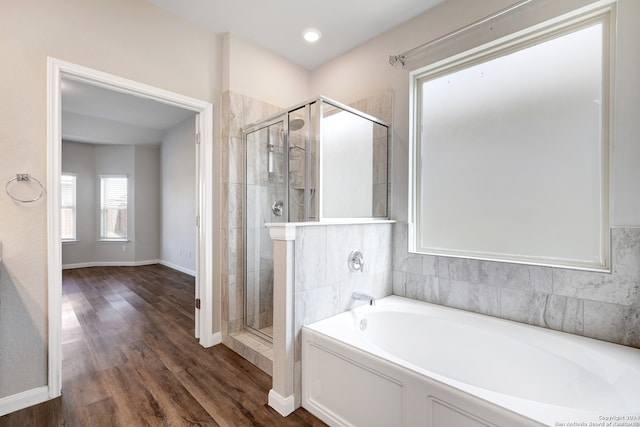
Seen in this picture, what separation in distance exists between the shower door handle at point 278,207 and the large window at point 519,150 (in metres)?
1.15

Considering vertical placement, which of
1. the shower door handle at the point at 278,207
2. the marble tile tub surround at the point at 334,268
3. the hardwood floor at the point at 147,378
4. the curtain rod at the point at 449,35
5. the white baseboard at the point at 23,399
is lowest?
the hardwood floor at the point at 147,378

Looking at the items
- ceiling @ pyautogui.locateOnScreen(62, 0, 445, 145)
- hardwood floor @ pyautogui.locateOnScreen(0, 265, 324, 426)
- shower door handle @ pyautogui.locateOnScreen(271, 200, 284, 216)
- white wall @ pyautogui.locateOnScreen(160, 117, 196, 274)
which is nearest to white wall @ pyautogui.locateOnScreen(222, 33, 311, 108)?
ceiling @ pyautogui.locateOnScreen(62, 0, 445, 145)

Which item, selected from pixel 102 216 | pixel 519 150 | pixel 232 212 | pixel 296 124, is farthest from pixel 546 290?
pixel 102 216

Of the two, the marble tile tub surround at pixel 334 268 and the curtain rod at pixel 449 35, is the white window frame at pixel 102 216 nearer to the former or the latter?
the marble tile tub surround at pixel 334 268

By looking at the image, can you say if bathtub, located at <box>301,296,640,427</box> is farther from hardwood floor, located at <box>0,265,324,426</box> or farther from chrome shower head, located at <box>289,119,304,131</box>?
chrome shower head, located at <box>289,119,304,131</box>

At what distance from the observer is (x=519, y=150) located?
198cm

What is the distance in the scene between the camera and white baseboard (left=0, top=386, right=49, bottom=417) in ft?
5.49

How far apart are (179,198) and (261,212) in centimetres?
377

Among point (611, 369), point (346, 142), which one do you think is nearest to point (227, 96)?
point (346, 142)

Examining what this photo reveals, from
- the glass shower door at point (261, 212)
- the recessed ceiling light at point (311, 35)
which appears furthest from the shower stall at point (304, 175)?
the recessed ceiling light at point (311, 35)

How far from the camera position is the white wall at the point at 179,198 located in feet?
17.2

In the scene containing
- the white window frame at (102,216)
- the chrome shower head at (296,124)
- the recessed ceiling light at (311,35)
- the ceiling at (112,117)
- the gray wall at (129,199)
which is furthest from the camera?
the white window frame at (102,216)

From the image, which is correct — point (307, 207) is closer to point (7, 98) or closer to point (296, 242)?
point (296, 242)

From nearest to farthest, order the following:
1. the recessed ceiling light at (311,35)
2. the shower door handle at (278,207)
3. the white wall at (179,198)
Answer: the shower door handle at (278,207) < the recessed ceiling light at (311,35) < the white wall at (179,198)
